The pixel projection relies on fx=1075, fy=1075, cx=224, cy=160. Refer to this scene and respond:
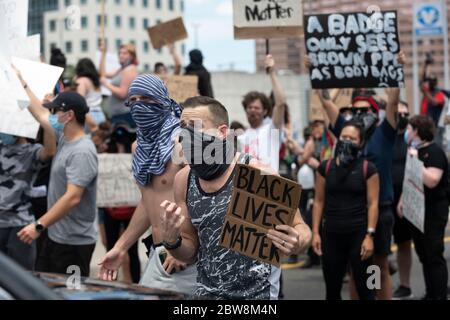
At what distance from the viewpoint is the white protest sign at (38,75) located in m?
7.67

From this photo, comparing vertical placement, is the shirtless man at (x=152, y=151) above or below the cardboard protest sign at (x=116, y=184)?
above

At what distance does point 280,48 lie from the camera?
469ft

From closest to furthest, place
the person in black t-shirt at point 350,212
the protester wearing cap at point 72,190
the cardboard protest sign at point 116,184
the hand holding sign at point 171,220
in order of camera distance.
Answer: the hand holding sign at point 171,220, the protester wearing cap at point 72,190, the person in black t-shirt at point 350,212, the cardboard protest sign at point 116,184

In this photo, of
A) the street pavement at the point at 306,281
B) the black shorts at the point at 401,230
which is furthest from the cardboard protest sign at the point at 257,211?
the black shorts at the point at 401,230

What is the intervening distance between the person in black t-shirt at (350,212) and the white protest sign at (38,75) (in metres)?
2.29

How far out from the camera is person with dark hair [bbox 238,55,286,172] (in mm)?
8758

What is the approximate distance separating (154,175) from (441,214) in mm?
3958

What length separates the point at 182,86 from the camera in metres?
10.8

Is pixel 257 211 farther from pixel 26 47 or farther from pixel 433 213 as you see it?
pixel 433 213

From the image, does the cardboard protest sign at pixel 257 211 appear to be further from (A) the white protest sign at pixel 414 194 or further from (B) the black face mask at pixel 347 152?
(A) the white protest sign at pixel 414 194

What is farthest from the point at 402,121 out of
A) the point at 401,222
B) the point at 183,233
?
A: the point at 183,233

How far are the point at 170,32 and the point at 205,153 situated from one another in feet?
25.2

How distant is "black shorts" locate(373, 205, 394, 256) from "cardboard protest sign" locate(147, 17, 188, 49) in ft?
14.9
